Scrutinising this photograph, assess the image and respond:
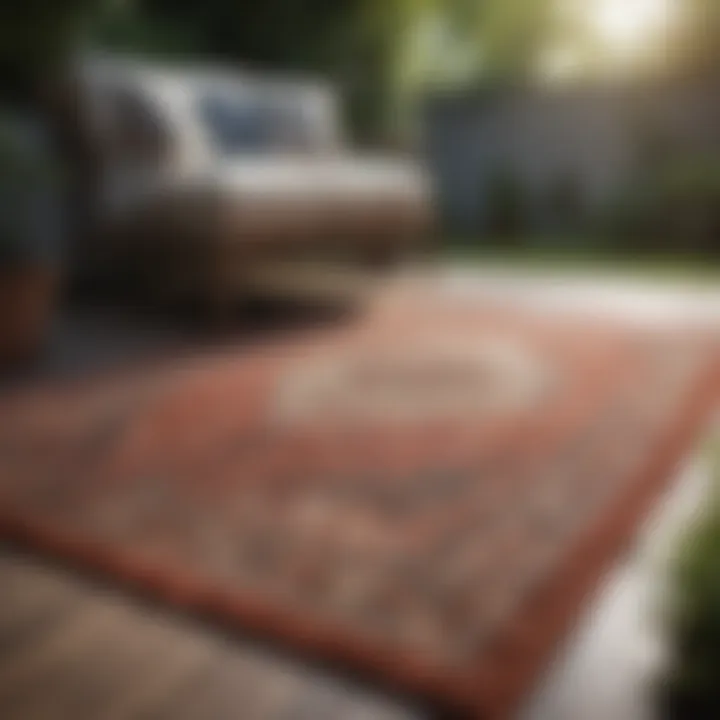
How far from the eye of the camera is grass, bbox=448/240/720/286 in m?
A: 3.36

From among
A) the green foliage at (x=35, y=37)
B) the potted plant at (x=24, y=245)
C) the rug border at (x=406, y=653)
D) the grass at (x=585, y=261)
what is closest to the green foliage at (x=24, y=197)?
the potted plant at (x=24, y=245)

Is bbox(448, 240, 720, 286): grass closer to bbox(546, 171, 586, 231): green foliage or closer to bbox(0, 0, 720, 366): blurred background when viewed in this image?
bbox(0, 0, 720, 366): blurred background

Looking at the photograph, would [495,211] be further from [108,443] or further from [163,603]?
[163,603]

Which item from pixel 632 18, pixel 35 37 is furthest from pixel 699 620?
pixel 632 18

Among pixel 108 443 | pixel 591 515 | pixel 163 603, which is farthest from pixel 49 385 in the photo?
pixel 591 515

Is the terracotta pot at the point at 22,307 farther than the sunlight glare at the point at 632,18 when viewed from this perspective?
No

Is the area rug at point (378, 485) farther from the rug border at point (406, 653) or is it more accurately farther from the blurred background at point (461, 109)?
the blurred background at point (461, 109)

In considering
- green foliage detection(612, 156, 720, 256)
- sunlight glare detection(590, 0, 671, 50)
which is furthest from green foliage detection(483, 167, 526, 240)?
sunlight glare detection(590, 0, 671, 50)

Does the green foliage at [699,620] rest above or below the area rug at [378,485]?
above

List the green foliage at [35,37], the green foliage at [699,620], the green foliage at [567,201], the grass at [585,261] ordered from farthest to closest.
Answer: the green foliage at [567,201] < the grass at [585,261] < the green foliage at [35,37] < the green foliage at [699,620]

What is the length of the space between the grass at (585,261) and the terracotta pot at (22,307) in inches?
77.4

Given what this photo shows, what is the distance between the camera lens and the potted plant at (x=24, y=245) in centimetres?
184

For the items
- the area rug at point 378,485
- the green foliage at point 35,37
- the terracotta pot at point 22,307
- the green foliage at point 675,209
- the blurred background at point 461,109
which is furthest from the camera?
the green foliage at point 675,209

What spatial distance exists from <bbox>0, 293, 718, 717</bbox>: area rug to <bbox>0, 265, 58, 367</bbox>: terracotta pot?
259mm
